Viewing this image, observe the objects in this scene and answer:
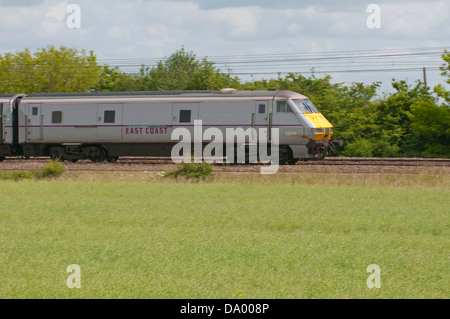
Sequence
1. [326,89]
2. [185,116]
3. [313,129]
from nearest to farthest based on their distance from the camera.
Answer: [313,129] < [185,116] < [326,89]

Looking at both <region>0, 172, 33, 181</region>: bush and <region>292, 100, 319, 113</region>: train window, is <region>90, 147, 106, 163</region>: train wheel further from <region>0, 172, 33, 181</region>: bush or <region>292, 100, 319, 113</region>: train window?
<region>292, 100, 319, 113</region>: train window

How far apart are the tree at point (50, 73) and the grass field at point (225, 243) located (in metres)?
35.7

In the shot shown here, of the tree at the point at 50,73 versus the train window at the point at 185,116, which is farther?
the tree at the point at 50,73

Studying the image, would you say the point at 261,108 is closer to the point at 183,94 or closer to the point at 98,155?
the point at 183,94

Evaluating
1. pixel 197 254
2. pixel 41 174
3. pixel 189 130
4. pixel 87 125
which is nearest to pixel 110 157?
pixel 87 125

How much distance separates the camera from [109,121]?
89.7 feet

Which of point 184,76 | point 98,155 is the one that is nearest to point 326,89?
point 184,76

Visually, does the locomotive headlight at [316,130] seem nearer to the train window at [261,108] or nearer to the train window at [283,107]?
the train window at [283,107]

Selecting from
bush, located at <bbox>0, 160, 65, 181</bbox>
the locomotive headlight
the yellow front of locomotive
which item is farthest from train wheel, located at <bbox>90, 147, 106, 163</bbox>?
the locomotive headlight

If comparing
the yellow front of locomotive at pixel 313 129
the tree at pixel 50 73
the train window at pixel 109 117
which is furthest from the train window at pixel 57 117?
the tree at pixel 50 73

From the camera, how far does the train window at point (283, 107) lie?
25328 millimetres

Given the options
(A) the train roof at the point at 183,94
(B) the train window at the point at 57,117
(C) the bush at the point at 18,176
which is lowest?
(C) the bush at the point at 18,176

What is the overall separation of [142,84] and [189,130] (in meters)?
21.0

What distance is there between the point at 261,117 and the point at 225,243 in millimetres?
15485
